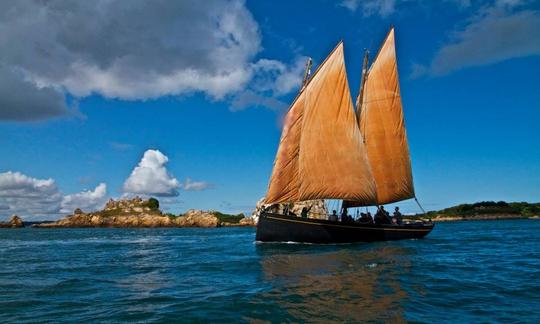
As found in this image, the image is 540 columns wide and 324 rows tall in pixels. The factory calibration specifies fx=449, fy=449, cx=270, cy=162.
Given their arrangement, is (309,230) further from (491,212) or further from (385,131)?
(491,212)

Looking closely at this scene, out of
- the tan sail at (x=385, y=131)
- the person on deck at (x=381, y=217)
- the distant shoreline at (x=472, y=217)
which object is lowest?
the person on deck at (x=381, y=217)

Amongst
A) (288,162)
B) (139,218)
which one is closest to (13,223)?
(139,218)

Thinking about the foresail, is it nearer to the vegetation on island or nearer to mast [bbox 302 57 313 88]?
mast [bbox 302 57 313 88]

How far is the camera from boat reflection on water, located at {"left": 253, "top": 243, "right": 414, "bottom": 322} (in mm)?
13328

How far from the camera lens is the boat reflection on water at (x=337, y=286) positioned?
13.3 meters

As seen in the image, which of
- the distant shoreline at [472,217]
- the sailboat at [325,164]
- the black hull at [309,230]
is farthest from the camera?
the distant shoreline at [472,217]

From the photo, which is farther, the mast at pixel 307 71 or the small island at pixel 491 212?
the small island at pixel 491 212

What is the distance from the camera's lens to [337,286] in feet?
58.0

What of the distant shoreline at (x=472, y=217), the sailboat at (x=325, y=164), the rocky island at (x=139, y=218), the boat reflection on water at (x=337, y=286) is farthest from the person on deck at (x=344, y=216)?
the distant shoreline at (x=472, y=217)

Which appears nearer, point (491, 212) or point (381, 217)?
point (381, 217)

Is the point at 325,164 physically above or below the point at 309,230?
above

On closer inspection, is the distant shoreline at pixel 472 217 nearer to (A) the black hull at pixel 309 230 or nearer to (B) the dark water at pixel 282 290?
(A) the black hull at pixel 309 230

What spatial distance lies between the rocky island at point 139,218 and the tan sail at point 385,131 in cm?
10995

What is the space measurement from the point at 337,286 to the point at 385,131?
32.7 meters
